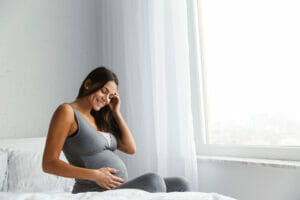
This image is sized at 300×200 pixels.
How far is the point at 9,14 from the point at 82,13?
0.61 meters

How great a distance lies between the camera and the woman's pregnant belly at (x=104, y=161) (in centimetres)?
154

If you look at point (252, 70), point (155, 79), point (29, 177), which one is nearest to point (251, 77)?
point (252, 70)

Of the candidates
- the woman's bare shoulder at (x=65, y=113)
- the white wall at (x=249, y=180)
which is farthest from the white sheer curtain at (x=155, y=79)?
the woman's bare shoulder at (x=65, y=113)

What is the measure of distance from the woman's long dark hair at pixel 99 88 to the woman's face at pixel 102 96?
0.02 metres

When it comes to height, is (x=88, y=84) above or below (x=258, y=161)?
above

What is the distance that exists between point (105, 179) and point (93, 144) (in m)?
0.19

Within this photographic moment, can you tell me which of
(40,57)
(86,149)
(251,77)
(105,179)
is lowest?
(105,179)

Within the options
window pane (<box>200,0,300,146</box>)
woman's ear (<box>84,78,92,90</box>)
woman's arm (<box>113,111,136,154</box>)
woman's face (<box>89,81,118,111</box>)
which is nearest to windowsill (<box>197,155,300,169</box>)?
window pane (<box>200,0,300,146</box>)

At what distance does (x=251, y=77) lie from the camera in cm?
195

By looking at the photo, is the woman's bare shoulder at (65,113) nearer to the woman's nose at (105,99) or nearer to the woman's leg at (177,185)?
the woman's nose at (105,99)

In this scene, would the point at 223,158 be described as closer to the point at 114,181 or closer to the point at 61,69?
the point at 114,181

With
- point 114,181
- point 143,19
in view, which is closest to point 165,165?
point 114,181

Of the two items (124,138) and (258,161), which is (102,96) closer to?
(124,138)

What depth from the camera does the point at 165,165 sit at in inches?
84.6
